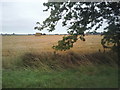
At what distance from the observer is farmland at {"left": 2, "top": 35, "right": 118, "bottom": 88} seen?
3.10 m

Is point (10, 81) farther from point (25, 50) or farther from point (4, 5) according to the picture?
point (4, 5)

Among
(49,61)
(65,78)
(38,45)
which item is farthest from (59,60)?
(38,45)

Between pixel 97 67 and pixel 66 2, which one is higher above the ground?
pixel 66 2

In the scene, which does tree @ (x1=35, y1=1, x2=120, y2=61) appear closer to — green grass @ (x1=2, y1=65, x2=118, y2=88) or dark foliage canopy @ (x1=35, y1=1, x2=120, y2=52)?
dark foliage canopy @ (x1=35, y1=1, x2=120, y2=52)

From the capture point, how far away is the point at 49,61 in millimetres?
3154

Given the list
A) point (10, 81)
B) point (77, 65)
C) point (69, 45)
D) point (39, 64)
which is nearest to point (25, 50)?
point (39, 64)

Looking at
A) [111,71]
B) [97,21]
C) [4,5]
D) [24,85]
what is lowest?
[24,85]

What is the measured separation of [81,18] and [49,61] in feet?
3.50

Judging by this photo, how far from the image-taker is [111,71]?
3.08 m

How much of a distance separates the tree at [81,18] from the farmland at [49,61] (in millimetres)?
138

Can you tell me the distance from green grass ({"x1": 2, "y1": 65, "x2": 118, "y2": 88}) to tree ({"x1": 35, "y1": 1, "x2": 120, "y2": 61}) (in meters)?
0.48

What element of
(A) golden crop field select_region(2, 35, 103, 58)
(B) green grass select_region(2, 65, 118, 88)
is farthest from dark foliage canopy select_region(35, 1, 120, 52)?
(B) green grass select_region(2, 65, 118, 88)

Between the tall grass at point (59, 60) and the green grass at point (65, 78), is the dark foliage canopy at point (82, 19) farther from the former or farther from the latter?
the green grass at point (65, 78)

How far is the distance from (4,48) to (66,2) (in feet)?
4.97
